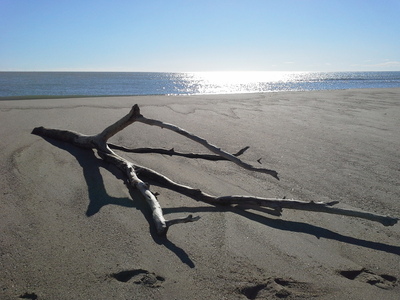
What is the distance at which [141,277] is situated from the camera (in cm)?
194

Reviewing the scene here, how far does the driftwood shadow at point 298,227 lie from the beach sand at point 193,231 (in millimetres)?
14

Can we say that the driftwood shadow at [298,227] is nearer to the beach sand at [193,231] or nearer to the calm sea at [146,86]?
the beach sand at [193,231]

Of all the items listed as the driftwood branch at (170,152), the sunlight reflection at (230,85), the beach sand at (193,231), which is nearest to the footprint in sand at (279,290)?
the beach sand at (193,231)

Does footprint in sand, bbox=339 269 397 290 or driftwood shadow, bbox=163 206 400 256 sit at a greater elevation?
driftwood shadow, bbox=163 206 400 256

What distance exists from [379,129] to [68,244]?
5.82 meters

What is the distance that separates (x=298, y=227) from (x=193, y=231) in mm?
804

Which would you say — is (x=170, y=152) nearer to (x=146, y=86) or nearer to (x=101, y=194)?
(x=101, y=194)

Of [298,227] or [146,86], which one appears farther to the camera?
[146,86]

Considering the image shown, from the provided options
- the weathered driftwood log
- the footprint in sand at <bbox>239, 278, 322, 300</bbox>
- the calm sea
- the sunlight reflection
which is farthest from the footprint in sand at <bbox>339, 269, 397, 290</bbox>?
the sunlight reflection

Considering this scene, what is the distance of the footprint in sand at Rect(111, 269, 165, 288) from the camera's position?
1898mm

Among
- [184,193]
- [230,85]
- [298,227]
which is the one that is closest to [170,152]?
Result: [184,193]

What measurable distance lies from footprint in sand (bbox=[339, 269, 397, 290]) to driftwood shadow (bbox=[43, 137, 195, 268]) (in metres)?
0.94

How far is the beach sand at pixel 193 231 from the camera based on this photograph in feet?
6.29

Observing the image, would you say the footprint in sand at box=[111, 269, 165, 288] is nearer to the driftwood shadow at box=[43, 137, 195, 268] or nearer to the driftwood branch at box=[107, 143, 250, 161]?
the driftwood shadow at box=[43, 137, 195, 268]
